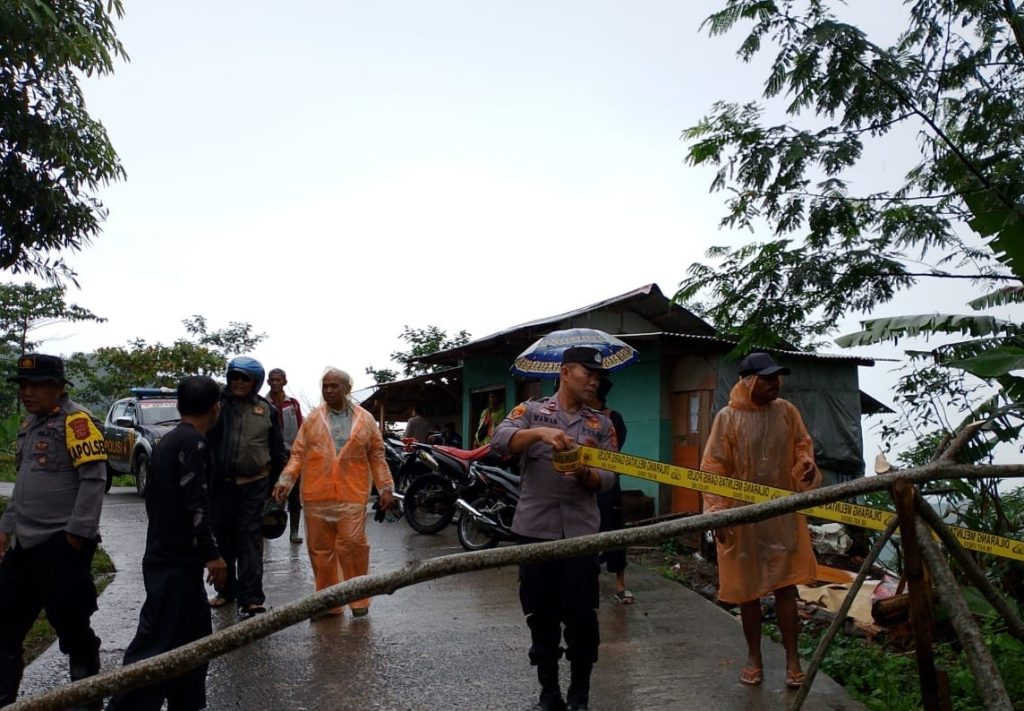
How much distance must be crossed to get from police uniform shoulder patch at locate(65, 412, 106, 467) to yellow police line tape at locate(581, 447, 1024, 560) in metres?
2.31

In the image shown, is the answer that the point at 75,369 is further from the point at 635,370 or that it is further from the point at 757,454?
the point at 757,454

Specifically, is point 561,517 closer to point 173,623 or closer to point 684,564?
point 173,623

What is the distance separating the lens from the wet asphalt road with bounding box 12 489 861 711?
4.67 meters

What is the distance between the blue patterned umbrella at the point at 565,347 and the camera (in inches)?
380

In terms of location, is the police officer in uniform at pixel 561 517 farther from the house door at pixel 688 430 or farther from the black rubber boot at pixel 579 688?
the house door at pixel 688 430

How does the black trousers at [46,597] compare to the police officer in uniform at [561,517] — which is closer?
the black trousers at [46,597]

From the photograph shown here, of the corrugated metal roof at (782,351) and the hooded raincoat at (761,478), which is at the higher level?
the corrugated metal roof at (782,351)

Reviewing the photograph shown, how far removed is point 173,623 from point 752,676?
307cm

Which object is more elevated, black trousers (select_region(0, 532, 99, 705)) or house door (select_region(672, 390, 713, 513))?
house door (select_region(672, 390, 713, 513))

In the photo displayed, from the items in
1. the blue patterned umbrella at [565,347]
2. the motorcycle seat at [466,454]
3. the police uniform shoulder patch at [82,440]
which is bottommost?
the police uniform shoulder patch at [82,440]

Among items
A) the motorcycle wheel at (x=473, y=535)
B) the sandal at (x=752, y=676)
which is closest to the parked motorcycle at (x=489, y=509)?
the motorcycle wheel at (x=473, y=535)

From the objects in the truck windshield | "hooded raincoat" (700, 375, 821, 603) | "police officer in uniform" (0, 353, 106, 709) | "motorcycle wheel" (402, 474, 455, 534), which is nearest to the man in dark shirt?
"police officer in uniform" (0, 353, 106, 709)

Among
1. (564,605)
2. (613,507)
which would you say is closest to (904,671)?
(613,507)

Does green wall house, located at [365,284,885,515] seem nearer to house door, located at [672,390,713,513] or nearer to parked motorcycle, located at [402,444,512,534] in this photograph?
house door, located at [672,390,713,513]
